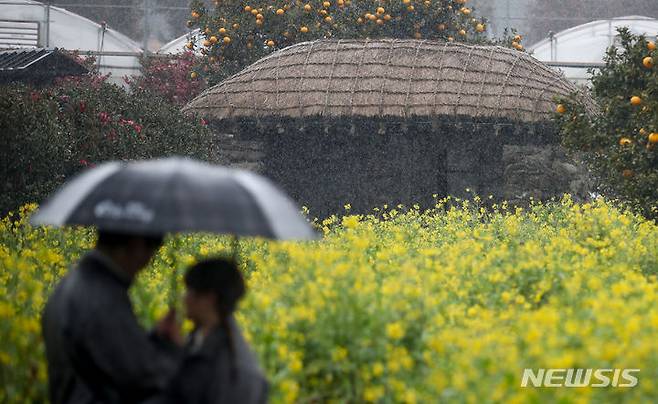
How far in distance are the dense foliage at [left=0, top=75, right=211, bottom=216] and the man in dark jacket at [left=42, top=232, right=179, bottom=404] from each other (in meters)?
8.45

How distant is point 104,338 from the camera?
12.3ft

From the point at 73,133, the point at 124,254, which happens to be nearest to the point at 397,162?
the point at 73,133

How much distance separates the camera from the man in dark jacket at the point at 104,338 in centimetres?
375

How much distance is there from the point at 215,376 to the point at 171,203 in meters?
0.67

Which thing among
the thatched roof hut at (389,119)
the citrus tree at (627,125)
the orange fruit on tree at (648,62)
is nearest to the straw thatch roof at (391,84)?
the thatched roof hut at (389,119)

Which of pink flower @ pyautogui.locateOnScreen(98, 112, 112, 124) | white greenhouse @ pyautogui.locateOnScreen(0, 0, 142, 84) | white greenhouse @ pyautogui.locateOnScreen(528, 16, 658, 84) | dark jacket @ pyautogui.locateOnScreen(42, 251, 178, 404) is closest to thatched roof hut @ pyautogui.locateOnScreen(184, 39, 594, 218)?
pink flower @ pyautogui.locateOnScreen(98, 112, 112, 124)

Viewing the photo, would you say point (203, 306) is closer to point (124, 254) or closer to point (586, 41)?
point (124, 254)

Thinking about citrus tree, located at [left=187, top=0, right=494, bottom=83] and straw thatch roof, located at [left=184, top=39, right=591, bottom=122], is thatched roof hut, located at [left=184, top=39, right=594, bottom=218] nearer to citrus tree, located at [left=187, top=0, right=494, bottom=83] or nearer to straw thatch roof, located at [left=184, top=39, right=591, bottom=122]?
straw thatch roof, located at [left=184, top=39, right=591, bottom=122]

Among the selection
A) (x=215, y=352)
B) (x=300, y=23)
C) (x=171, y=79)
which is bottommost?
(x=215, y=352)

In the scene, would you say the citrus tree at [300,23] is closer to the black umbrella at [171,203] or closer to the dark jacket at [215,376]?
the black umbrella at [171,203]

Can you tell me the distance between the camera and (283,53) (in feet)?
57.3

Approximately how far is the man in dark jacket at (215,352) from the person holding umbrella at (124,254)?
130 mm

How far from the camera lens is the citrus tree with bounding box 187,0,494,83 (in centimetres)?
2197

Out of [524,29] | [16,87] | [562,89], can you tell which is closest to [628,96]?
[562,89]
